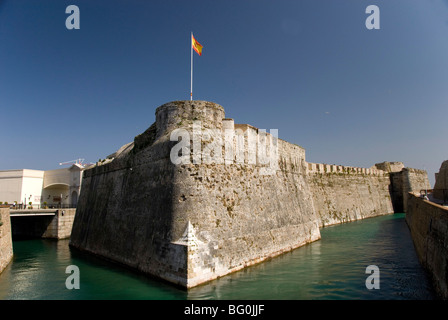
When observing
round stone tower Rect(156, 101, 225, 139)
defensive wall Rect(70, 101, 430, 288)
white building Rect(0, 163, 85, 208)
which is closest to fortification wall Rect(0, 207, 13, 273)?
defensive wall Rect(70, 101, 430, 288)

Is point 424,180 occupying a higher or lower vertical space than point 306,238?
higher

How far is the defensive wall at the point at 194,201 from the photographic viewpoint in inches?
432

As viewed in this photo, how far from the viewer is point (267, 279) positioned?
37.0ft

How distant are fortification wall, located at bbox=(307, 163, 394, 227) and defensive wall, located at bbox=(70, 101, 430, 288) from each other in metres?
13.0

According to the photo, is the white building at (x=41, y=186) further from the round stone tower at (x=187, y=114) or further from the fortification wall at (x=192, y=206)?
the round stone tower at (x=187, y=114)

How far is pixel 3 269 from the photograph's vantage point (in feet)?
47.8

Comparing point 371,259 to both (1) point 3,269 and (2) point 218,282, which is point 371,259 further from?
(1) point 3,269

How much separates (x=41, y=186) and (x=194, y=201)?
41.6m

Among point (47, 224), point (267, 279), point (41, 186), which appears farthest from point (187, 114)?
point (41, 186)

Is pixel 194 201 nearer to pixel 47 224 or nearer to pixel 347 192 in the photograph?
pixel 47 224

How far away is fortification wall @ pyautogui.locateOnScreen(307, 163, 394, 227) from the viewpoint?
106 feet

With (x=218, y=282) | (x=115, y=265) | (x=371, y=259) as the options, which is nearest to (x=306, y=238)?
(x=371, y=259)

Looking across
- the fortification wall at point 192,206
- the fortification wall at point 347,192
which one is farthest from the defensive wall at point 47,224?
the fortification wall at point 347,192
